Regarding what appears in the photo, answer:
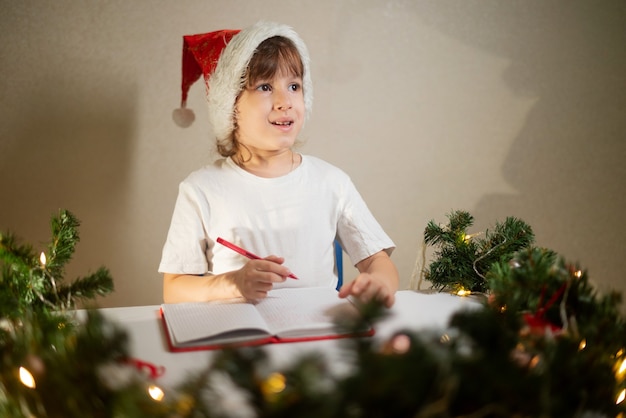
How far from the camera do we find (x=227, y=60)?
1.41 m

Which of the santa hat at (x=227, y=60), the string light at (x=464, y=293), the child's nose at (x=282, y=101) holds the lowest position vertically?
the string light at (x=464, y=293)

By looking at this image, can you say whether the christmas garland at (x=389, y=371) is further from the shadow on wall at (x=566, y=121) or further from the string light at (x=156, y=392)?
the shadow on wall at (x=566, y=121)

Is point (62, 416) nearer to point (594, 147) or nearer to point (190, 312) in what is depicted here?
point (190, 312)

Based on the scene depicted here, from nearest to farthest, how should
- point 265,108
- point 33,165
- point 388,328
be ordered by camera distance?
point 388,328 → point 265,108 → point 33,165

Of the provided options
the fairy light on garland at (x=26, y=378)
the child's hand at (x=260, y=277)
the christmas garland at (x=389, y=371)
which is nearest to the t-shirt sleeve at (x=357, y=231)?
the child's hand at (x=260, y=277)

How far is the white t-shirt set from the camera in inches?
55.3

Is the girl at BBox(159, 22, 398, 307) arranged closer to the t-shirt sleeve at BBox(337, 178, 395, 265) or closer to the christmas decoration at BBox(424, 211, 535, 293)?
the t-shirt sleeve at BBox(337, 178, 395, 265)

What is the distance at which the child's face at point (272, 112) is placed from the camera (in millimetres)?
1410

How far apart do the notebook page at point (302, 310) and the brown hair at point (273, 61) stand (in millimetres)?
523

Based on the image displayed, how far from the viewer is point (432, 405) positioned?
1.55 feet

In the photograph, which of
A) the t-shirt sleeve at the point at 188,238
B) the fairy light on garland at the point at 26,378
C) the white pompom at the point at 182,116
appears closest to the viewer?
the fairy light on garland at the point at 26,378

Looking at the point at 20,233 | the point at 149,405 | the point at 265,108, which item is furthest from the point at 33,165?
the point at 149,405

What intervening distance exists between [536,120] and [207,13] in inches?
50.0

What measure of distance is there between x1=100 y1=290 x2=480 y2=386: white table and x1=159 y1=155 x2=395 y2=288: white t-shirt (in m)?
0.28
